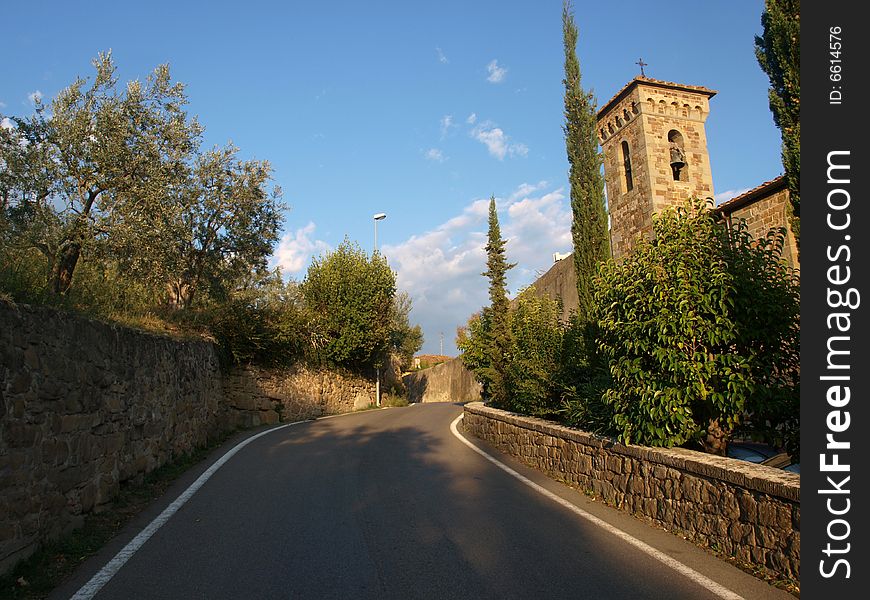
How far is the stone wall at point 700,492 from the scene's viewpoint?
14.0 ft

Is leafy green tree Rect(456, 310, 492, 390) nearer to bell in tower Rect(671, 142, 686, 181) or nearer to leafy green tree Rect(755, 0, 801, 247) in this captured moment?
bell in tower Rect(671, 142, 686, 181)

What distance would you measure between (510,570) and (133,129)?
13.6 m

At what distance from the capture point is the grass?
167 inches

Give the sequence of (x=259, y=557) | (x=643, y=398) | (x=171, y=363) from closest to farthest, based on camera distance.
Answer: (x=259, y=557) < (x=643, y=398) < (x=171, y=363)

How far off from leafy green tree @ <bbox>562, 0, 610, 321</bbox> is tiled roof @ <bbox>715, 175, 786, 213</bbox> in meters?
3.03

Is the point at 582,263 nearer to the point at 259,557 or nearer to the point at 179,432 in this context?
the point at 179,432

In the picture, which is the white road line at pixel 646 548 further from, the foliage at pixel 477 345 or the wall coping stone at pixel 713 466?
the foliage at pixel 477 345

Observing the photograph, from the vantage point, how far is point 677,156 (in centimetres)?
1897

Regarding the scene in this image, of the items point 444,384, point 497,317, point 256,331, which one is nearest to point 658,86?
point 497,317

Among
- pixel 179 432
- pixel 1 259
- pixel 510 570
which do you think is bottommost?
pixel 510 570

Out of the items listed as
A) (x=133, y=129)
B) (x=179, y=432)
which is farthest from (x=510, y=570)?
(x=133, y=129)

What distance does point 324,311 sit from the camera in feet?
85.7

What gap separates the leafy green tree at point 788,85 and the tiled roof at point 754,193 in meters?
6.68

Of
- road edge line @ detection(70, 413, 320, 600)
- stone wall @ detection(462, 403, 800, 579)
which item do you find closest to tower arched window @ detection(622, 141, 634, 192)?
stone wall @ detection(462, 403, 800, 579)
